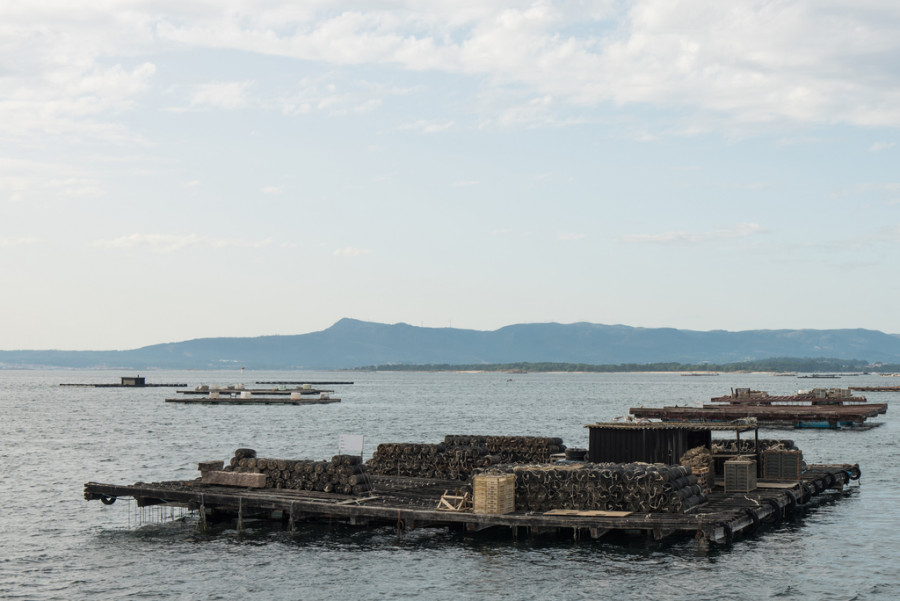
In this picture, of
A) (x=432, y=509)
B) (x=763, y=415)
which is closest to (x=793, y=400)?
(x=763, y=415)

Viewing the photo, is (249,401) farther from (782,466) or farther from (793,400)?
(782,466)

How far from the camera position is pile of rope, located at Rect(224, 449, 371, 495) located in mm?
39344

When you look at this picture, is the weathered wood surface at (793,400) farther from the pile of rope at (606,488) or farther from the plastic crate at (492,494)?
the plastic crate at (492,494)

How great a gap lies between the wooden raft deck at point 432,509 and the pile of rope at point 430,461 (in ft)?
4.45

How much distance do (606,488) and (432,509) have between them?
6436mm

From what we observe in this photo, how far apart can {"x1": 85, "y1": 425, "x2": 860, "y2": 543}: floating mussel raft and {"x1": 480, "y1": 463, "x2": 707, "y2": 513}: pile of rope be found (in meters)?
0.04

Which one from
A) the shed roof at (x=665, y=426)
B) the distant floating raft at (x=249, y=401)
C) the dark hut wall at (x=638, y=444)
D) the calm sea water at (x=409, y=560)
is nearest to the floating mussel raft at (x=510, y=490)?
the shed roof at (x=665, y=426)

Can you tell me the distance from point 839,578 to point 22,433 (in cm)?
8587

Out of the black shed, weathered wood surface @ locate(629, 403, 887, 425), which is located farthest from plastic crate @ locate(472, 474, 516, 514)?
weathered wood surface @ locate(629, 403, 887, 425)

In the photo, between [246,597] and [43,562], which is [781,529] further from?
[43,562]

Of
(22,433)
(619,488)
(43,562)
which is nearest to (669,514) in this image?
(619,488)

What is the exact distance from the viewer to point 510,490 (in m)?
35.1

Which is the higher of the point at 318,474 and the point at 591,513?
the point at 318,474

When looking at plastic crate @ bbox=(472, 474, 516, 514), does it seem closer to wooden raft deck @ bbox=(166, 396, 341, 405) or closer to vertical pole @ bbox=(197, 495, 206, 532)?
vertical pole @ bbox=(197, 495, 206, 532)
